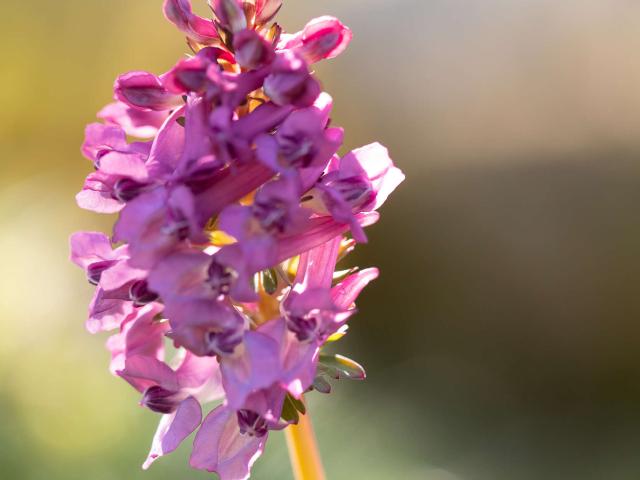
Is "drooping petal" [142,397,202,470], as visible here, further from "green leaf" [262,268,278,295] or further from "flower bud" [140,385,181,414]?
"green leaf" [262,268,278,295]

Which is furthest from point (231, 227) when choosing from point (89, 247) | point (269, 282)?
point (89, 247)

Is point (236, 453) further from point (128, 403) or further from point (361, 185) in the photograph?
point (128, 403)

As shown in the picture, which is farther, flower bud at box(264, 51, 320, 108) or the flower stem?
the flower stem

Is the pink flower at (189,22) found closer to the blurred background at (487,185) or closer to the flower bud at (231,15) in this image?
the flower bud at (231,15)

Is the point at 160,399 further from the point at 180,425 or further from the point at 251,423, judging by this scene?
the point at 251,423

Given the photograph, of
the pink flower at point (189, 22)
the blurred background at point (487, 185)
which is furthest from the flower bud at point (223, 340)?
the blurred background at point (487, 185)

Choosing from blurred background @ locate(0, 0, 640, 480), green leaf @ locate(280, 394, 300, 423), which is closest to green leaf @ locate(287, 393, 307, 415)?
green leaf @ locate(280, 394, 300, 423)
